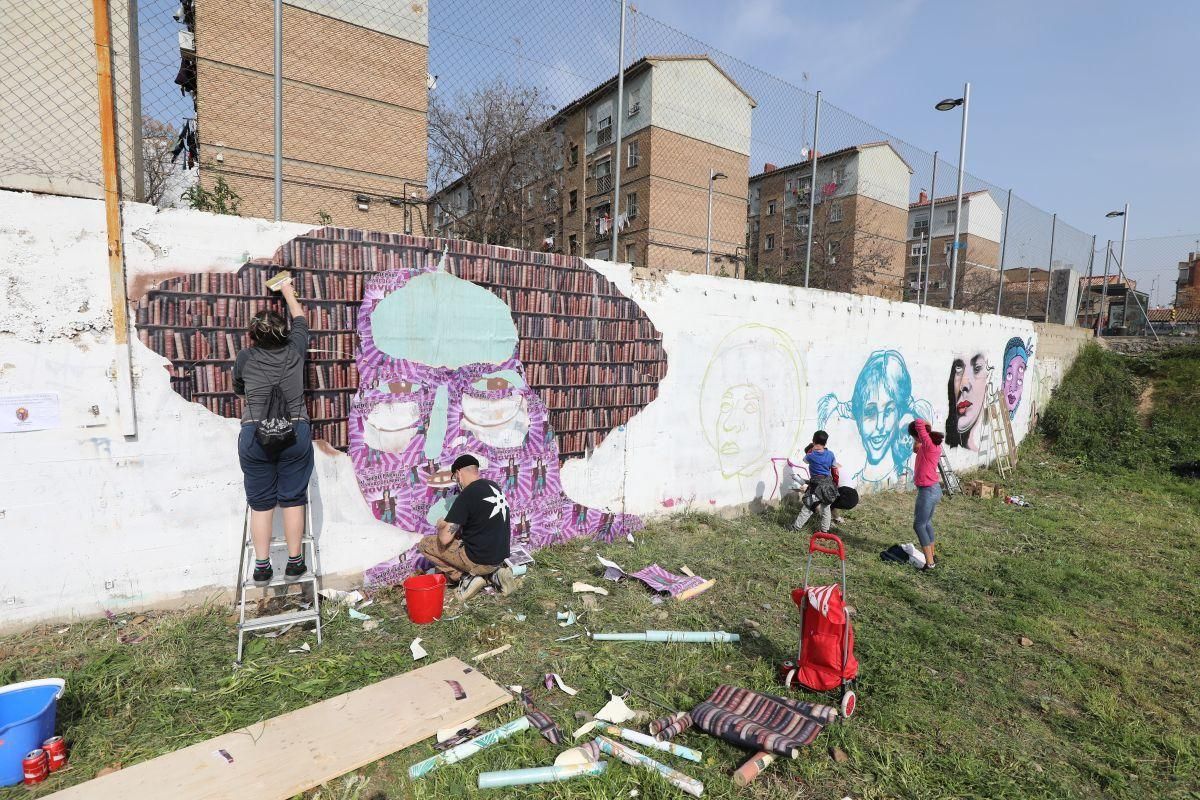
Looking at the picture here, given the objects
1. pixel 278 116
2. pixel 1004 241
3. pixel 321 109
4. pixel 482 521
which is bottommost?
pixel 482 521

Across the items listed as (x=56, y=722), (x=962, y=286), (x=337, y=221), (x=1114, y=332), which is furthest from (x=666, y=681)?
(x=1114, y=332)

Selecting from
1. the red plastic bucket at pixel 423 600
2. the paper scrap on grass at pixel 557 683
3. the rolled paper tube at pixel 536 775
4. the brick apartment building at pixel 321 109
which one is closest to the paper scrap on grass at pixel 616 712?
the paper scrap on grass at pixel 557 683

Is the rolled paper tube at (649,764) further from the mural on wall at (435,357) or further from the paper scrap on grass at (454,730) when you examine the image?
the mural on wall at (435,357)

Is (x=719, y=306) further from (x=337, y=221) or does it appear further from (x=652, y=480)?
(x=337, y=221)

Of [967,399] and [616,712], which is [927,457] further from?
[967,399]

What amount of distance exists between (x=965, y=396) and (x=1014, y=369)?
226 centimetres

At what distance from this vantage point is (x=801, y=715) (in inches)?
116

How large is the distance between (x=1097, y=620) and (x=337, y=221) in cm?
1655

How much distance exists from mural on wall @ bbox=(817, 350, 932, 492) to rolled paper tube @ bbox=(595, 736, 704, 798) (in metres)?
6.04

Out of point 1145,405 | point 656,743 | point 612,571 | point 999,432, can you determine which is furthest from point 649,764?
point 1145,405

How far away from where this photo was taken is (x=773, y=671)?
3.50 meters

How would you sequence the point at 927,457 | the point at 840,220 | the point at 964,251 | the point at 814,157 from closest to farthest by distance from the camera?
1. the point at 927,457
2. the point at 814,157
3. the point at 840,220
4. the point at 964,251

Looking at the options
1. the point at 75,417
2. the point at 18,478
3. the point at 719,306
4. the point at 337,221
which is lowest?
the point at 18,478

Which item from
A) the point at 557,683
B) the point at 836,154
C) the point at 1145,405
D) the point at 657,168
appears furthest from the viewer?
the point at 657,168
